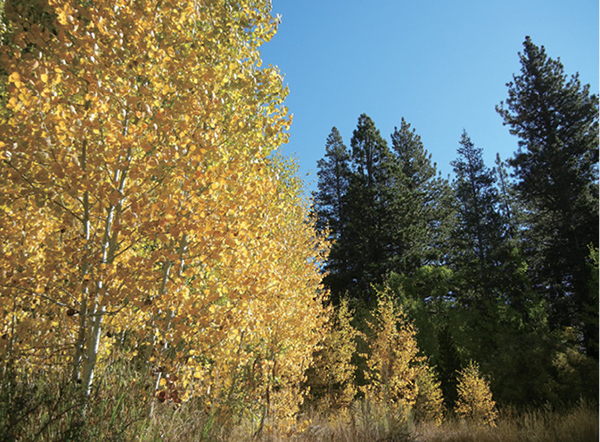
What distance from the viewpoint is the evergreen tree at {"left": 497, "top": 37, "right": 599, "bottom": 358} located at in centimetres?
1616

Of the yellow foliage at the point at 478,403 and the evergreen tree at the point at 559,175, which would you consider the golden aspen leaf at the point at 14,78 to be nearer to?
the yellow foliage at the point at 478,403

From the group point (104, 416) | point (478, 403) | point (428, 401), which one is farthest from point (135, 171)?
point (428, 401)

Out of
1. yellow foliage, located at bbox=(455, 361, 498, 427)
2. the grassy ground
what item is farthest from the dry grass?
yellow foliage, located at bbox=(455, 361, 498, 427)

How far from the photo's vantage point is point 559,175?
17.2m

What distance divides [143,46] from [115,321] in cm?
315

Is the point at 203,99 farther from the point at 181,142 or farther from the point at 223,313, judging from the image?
the point at 223,313

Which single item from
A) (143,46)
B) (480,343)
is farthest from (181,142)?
(480,343)

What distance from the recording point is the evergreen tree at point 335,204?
78.4 ft

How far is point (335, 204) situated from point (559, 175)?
1530cm

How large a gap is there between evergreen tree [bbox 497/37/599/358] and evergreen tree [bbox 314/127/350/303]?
11549 millimetres

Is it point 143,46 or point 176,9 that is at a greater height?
point 176,9

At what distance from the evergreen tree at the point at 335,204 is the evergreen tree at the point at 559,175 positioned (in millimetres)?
11549

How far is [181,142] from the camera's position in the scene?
2.59 meters

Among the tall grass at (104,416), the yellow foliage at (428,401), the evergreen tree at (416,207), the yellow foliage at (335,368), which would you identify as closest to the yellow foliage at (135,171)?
the tall grass at (104,416)
